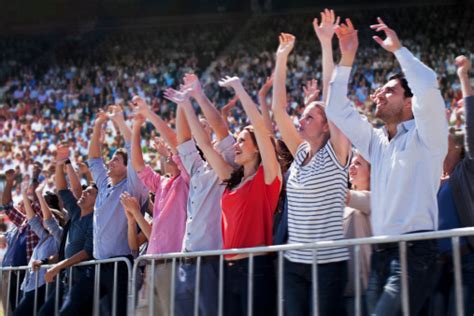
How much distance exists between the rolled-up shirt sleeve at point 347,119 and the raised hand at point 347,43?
6 centimetres

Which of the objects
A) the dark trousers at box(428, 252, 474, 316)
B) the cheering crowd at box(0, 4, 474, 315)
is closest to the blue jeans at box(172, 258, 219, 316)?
the cheering crowd at box(0, 4, 474, 315)

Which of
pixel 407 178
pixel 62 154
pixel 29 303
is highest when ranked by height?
pixel 62 154

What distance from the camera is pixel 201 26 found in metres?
Answer: 27.7

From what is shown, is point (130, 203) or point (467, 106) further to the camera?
point (130, 203)

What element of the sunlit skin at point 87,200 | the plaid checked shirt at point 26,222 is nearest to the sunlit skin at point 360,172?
the sunlit skin at point 87,200

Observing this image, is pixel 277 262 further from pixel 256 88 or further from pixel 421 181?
pixel 256 88

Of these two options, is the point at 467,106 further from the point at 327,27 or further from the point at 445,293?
the point at 445,293

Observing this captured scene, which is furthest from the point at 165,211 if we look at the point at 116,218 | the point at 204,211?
the point at 116,218

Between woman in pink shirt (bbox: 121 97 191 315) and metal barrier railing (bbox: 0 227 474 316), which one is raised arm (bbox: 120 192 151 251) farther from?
metal barrier railing (bbox: 0 227 474 316)

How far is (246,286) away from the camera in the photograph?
3.93m

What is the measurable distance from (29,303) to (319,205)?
349cm

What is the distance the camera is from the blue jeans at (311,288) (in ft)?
11.5

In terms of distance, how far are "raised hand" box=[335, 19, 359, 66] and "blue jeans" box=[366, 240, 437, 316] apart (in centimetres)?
94

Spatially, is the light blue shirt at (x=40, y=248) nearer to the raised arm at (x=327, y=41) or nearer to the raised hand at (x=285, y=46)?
the raised hand at (x=285, y=46)
